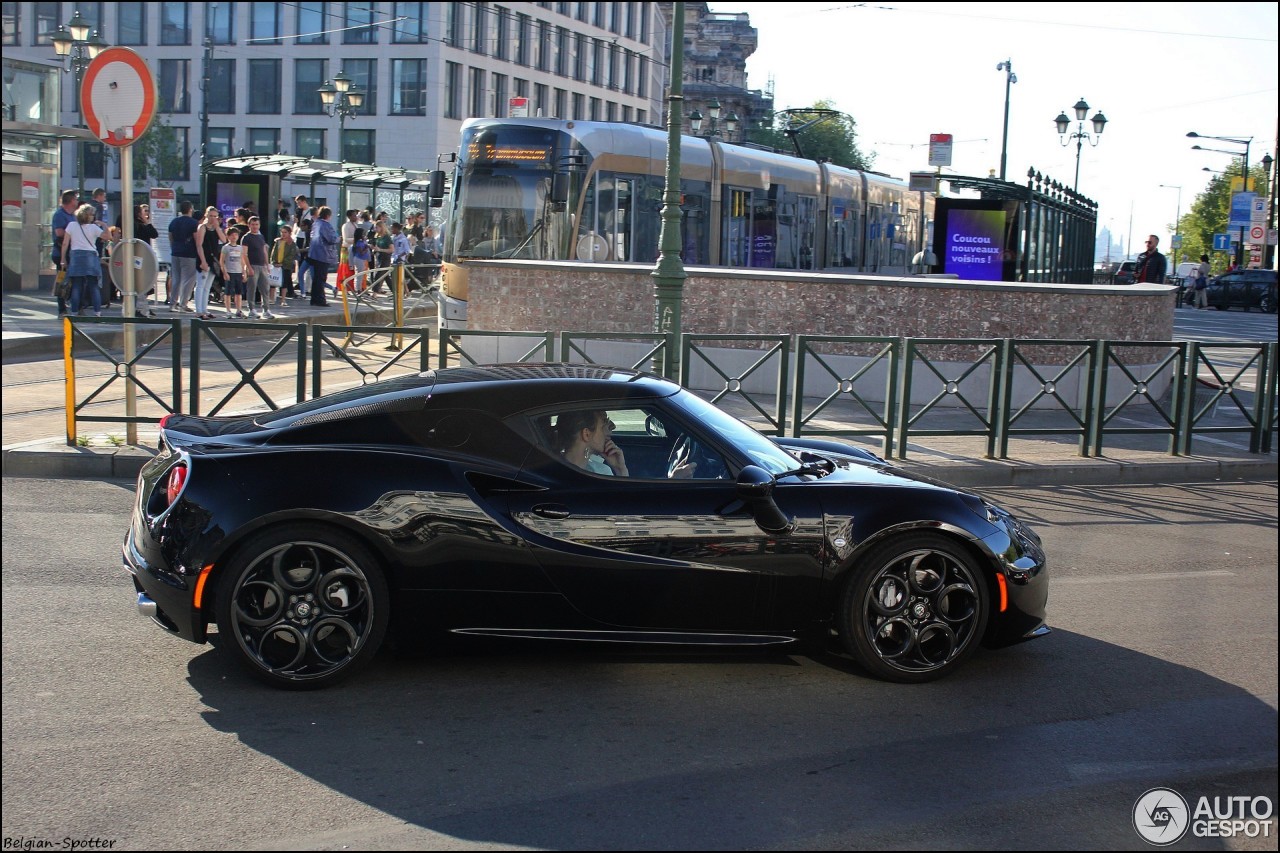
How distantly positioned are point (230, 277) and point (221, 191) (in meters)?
8.14

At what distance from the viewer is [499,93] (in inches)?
2645

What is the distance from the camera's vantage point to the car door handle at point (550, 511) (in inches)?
205

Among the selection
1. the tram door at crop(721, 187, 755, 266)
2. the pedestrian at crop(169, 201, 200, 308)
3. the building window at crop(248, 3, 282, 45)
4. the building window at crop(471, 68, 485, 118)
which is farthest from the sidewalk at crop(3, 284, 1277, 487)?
the building window at crop(248, 3, 282, 45)

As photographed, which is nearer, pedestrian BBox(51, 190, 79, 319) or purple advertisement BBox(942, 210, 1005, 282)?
pedestrian BBox(51, 190, 79, 319)

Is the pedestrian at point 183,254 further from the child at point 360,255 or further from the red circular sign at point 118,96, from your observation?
the red circular sign at point 118,96

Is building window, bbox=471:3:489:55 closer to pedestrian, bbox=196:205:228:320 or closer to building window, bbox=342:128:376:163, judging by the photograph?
building window, bbox=342:128:376:163

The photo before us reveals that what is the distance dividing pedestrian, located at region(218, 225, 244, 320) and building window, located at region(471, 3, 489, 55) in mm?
Result: 45093

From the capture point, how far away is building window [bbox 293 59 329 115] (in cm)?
6519

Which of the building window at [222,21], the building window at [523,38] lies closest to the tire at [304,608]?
the building window at [222,21]

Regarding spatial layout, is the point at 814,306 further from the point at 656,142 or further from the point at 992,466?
the point at 656,142

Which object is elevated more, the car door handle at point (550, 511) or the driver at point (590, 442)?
the driver at point (590, 442)

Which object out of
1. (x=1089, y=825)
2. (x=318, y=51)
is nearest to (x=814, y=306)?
(x=1089, y=825)

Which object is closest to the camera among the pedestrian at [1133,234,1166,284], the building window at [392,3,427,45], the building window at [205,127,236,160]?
the pedestrian at [1133,234,1166,284]

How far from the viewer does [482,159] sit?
20.9 m
